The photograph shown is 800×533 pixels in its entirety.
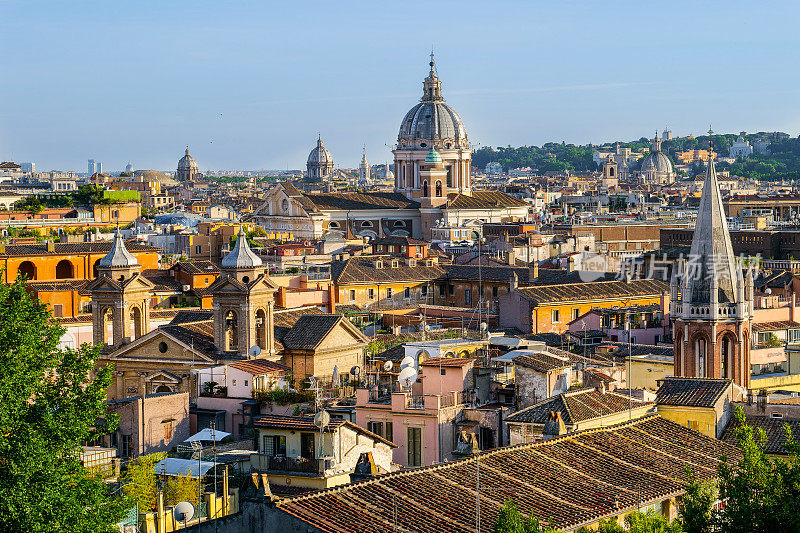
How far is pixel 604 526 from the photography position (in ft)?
44.2

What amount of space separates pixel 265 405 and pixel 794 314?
15.0 meters

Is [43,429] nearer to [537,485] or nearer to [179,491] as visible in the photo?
[179,491]

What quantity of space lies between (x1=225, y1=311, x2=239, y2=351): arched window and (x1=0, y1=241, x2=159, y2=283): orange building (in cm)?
1578

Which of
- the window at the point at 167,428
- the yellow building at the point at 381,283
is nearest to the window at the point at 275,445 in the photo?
the window at the point at 167,428

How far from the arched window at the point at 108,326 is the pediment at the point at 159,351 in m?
1.01

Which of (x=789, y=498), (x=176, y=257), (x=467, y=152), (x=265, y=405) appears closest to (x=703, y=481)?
(x=789, y=498)

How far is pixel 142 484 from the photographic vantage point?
17.3 meters

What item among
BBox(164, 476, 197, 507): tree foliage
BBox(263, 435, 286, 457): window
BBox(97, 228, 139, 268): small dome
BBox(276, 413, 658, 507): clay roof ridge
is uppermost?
BBox(97, 228, 139, 268): small dome

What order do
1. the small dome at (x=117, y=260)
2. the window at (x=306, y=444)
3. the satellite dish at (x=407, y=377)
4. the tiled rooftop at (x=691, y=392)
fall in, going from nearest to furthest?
1. the window at (x=306, y=444)
2. the tiled rooftop at (x=691, y=392)
3. the satellite dish at (x=407, y=377)
4. the small dome at (x=117, y=260)

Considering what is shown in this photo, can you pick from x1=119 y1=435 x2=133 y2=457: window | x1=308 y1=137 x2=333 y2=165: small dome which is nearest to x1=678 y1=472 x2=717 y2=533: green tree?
x1=119 y1=435 x2=133 y2=457: window

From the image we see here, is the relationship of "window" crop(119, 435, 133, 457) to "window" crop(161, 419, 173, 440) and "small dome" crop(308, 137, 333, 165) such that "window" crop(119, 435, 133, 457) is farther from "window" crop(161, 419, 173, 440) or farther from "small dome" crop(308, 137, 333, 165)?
"small dome" crop(308, 137, 333, 165)

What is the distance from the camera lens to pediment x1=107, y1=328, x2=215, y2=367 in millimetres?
25594

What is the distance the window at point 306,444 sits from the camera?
1762 centimetres

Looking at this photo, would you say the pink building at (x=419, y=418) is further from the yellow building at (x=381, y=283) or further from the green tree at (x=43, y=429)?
the yellow building at (x=381, y=283)
